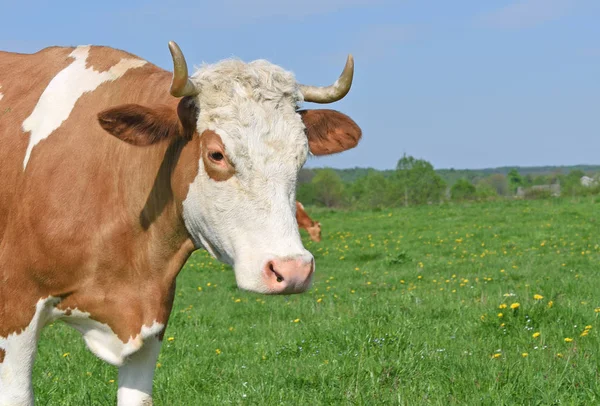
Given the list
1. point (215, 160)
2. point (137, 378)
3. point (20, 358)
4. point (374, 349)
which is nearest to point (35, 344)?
point (20, 358)

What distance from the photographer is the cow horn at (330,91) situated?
4605 mm

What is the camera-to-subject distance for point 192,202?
4.28m

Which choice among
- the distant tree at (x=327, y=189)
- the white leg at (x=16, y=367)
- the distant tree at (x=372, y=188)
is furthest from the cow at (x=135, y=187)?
the distant tree at (x=327, y=189)

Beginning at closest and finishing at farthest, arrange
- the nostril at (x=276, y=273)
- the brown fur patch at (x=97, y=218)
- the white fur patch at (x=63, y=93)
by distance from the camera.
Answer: the nostril at (x=276, y=273) → the brown fur patch at (x=97, y=218) → the white fur patch at (x=63, y=93)

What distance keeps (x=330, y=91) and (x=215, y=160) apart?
3.11ft

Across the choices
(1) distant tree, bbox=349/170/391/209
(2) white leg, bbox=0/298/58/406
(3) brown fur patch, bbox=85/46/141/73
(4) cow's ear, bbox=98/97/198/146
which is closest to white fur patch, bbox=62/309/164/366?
(2) white leg, bbox=0/298/58/406

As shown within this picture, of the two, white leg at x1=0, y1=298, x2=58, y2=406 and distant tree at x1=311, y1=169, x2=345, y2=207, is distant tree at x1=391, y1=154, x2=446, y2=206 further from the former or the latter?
white leg at x1=0, y1=298, x2=58, y2=406

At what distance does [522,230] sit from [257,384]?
15.7 metres

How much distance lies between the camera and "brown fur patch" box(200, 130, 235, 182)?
404 cm

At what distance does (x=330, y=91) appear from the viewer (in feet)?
15.3

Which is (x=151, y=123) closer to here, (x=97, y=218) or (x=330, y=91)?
(x=97, y=218)

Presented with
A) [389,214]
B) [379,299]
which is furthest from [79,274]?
[389,214]

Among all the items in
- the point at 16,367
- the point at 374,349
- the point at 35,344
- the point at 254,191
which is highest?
the point at 254,191

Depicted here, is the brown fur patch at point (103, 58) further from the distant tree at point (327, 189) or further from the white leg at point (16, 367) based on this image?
the distant tree at point (327, 189)
